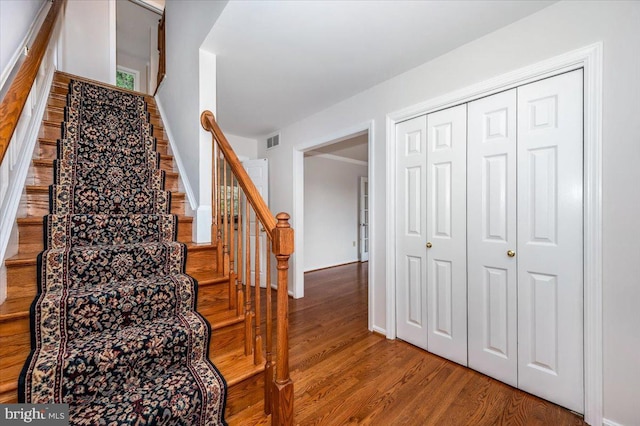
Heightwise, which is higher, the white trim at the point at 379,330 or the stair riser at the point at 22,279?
the stair riser at the point at 22,279

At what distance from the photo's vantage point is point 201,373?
52.4 inches

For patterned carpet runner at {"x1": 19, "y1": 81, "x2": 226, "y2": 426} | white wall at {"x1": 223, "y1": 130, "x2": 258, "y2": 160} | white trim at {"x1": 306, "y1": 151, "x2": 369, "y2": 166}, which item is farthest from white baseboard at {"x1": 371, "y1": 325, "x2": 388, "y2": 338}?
white trim at {"x1": 306, "y1": 151, "x2": 369, "y2": 166}

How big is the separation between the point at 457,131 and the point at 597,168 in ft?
2.84

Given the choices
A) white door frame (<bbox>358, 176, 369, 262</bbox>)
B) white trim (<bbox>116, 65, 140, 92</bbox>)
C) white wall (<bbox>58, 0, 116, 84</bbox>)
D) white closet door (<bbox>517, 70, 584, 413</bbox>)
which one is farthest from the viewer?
white door frame (<bbox>358, 176, 369, 262</bbox>)

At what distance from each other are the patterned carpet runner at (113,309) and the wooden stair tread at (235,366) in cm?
7

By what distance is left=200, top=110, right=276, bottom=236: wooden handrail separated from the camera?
1.35 meters

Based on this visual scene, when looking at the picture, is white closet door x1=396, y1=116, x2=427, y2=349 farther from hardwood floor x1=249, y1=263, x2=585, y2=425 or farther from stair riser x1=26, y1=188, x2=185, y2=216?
stair riser x1=26, y1=188, x2=185, y2=216

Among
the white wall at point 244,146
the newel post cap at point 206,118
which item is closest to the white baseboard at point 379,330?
the newel post cap at point 206,118

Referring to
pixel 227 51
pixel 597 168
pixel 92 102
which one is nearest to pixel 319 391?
pixel 597 168

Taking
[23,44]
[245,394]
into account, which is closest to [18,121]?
[23,44]

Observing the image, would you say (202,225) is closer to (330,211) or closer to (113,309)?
(113,309)

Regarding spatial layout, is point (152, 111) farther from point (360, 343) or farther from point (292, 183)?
point (360, 343)

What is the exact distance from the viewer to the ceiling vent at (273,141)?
412 cm

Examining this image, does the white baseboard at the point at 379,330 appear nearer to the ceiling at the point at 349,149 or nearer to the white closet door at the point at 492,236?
the white closet door at the point at 492,236
